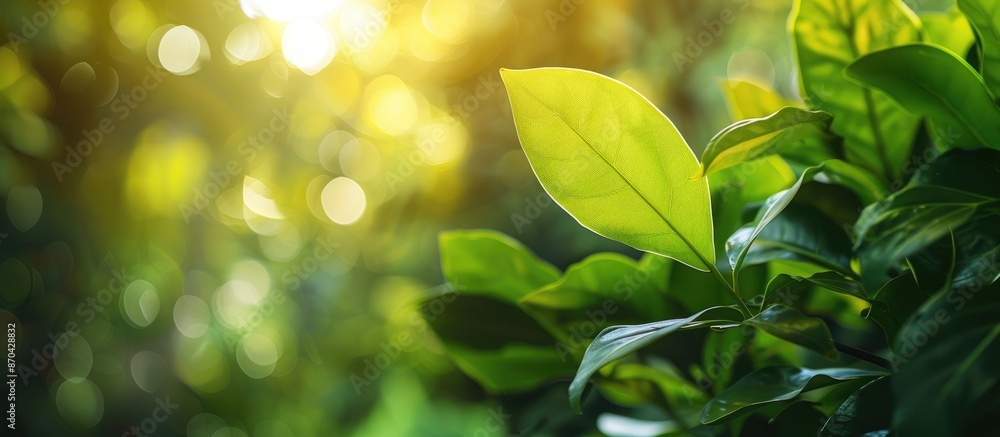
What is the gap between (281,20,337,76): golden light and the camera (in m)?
0.84

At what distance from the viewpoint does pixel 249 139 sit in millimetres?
876

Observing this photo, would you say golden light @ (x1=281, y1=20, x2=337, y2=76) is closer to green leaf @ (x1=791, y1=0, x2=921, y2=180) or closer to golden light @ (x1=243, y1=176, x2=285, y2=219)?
golden light @ (x1=243, y1=176, x2=285, y2=219)

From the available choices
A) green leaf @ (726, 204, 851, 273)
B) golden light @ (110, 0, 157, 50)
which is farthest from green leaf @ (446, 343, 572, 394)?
golden light @ (110, 0, 157, 50)

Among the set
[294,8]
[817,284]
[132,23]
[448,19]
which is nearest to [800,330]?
[817,284]

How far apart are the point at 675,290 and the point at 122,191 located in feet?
2.50

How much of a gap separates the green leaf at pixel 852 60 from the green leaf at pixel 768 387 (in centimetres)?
→ 11

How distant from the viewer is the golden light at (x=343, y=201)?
0.84m

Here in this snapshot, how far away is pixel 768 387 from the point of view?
0.24 metres

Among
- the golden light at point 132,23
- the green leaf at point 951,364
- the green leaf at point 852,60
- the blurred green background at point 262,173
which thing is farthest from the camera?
the golden light at point 132,23

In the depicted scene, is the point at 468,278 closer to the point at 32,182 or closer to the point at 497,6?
the point at 497,6

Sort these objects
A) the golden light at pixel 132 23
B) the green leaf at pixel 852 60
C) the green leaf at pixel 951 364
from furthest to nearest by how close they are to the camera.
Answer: the golden light at pixel 132 23
the green leaf at pixel 852 60
the green leaf at pixel 951 364

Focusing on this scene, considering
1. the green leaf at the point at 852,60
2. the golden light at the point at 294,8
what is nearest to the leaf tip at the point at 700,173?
the green leaf at the point at 852,60

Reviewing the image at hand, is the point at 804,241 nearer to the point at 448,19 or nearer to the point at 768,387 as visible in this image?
the point at 768,387

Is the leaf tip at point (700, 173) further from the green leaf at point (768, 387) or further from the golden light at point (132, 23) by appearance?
the golden light at point (132, 23)
